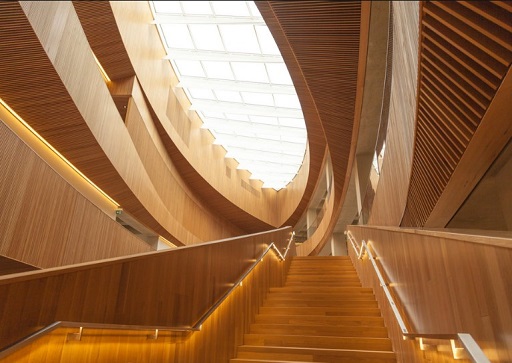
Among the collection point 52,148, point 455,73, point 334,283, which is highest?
point 52,148

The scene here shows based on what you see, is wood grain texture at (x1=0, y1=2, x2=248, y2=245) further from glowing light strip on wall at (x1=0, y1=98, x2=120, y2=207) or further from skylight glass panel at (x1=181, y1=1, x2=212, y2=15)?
skylight glass panel at (x1=181, y1=1, x2=212, y2=15)

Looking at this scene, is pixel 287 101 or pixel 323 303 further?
pixel 287 101

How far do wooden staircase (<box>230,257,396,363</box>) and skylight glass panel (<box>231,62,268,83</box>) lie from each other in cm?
811

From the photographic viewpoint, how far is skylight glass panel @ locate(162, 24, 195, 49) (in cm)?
1168

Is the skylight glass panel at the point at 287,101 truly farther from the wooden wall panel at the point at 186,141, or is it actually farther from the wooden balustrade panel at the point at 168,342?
the wooden balustrade panel at the point at 168,342

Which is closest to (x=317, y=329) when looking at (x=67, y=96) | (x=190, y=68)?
(x=67, y=96)

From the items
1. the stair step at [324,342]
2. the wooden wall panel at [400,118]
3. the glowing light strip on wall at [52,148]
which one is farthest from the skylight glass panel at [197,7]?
the stair step at [324,342]

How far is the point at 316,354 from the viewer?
3.85 meters

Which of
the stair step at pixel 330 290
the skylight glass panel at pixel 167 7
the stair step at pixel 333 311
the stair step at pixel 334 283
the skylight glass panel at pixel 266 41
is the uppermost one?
the skylight glass panel at pixel 167 7

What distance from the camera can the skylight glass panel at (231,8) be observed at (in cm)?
1010

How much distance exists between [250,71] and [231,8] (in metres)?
2.70

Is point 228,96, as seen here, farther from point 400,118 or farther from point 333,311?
point 333,311

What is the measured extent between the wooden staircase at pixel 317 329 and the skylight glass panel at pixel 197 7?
7524 mm

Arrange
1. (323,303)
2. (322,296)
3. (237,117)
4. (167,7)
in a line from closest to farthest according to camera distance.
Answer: (323,303)
(322,296)
(167,7)
(237,117)
